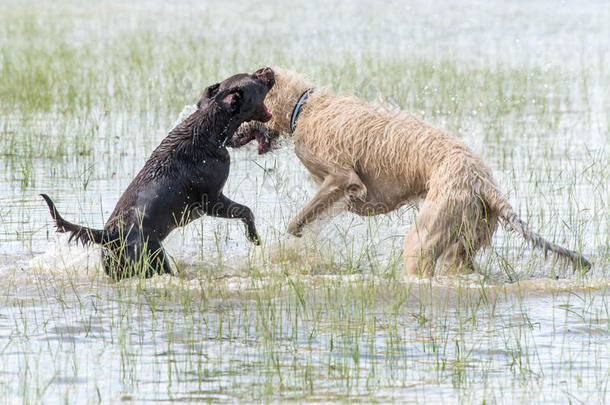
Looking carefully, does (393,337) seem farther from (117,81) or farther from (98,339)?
(117,81)

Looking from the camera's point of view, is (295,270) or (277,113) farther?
(277,113)

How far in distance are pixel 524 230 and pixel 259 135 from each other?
2.38 meters

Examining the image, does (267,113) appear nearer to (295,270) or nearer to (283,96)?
(283,96)

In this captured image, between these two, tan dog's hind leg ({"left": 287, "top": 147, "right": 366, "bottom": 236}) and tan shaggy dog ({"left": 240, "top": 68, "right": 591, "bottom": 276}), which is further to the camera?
tan dog's hind leg ({"left": 287, "top": 147, "right": 366, "bottom": 236})

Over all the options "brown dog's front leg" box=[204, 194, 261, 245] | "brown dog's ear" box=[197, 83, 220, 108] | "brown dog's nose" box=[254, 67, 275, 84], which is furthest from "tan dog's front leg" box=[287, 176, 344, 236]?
"brown dog's ear" box=[197, 83, 220, 108]

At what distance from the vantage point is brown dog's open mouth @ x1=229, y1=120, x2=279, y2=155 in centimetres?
763

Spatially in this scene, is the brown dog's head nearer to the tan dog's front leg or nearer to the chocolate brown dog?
the chocolate brown dog

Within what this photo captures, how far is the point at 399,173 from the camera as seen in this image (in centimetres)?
706

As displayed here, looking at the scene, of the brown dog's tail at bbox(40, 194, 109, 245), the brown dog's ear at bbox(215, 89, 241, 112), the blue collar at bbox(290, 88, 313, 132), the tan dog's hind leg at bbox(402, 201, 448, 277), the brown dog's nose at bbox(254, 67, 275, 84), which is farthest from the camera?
the blue collar at bbox(290, 88, 313, 132)

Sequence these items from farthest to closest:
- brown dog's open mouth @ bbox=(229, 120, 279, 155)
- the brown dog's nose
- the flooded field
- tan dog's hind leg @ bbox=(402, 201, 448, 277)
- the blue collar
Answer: brown dog's open mouth @ bbox=(229, 120, 279, 155), the blue collar, the brown dog's nose, tan dog's hind leg @ bbox=(402, 201, 448, 277), the flooded field

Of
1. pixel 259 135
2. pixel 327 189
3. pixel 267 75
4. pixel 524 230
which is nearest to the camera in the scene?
pixel 524 230

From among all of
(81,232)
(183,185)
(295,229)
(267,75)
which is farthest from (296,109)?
(81,232)

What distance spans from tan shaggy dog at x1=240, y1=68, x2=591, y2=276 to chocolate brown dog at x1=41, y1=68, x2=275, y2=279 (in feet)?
1.09

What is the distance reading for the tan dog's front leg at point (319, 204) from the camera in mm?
7223
